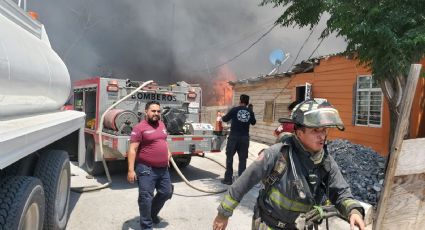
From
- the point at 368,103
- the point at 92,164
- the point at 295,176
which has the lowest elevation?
the point at 92,164

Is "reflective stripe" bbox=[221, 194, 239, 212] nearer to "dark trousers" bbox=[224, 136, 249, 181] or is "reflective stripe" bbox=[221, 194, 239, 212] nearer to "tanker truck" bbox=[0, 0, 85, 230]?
"tanker truck" bbox=[0, 0, 85, 230]

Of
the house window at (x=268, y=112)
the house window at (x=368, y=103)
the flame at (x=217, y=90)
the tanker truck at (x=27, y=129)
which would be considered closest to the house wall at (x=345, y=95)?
the house window at (x=368, y=103)

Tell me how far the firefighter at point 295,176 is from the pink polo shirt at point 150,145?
221 centimetres

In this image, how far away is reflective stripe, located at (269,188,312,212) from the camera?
7.40 ft

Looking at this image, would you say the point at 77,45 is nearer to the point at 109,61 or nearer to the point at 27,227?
the point at 109,61

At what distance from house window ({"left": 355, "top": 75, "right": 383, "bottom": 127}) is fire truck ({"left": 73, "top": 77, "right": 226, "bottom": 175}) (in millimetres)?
4646

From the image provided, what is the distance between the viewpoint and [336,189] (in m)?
2.38

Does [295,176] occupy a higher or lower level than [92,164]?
higher

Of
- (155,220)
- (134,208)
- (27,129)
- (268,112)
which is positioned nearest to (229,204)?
(27,129)

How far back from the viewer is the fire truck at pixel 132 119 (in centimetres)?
693

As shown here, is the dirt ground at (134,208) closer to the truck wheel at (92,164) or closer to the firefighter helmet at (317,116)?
the truck wheel at (92,164)

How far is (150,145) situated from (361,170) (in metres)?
3.88

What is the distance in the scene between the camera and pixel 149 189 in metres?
4.24

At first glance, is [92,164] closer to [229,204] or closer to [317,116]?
[229,204]
